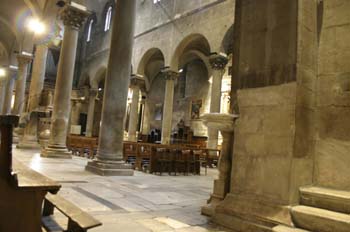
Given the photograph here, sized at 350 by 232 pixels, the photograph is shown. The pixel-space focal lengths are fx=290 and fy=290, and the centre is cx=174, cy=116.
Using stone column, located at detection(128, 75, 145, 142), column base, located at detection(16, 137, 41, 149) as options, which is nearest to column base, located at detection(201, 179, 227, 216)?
column base, located at detection(16, 137, 41, 149)

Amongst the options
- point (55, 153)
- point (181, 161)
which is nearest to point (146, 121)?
point (55, 153)

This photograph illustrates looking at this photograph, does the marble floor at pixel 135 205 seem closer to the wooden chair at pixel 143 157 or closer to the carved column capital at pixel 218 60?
the wooden chair at pixel 143 157

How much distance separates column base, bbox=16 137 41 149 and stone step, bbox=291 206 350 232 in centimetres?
1181

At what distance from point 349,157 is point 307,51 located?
1.14 meters

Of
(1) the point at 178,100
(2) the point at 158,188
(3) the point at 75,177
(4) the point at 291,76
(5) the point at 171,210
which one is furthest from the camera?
(1) the point at 178,100

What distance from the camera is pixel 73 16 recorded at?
33.3 feet

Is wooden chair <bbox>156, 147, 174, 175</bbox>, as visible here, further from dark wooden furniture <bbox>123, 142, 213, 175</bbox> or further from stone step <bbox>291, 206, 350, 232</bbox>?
stone step <bbox>291, 206, 350, 232</bbox>

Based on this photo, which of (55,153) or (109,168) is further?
(55,153)

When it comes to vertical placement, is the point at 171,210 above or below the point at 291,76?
below

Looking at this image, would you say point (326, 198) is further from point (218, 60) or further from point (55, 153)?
point (218, 60)

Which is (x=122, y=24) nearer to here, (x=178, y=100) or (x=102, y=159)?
(x=102, y=159)

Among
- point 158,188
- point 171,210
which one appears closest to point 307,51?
point 171,210

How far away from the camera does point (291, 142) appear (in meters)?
2.83

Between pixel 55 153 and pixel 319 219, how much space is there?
28.3 ft
